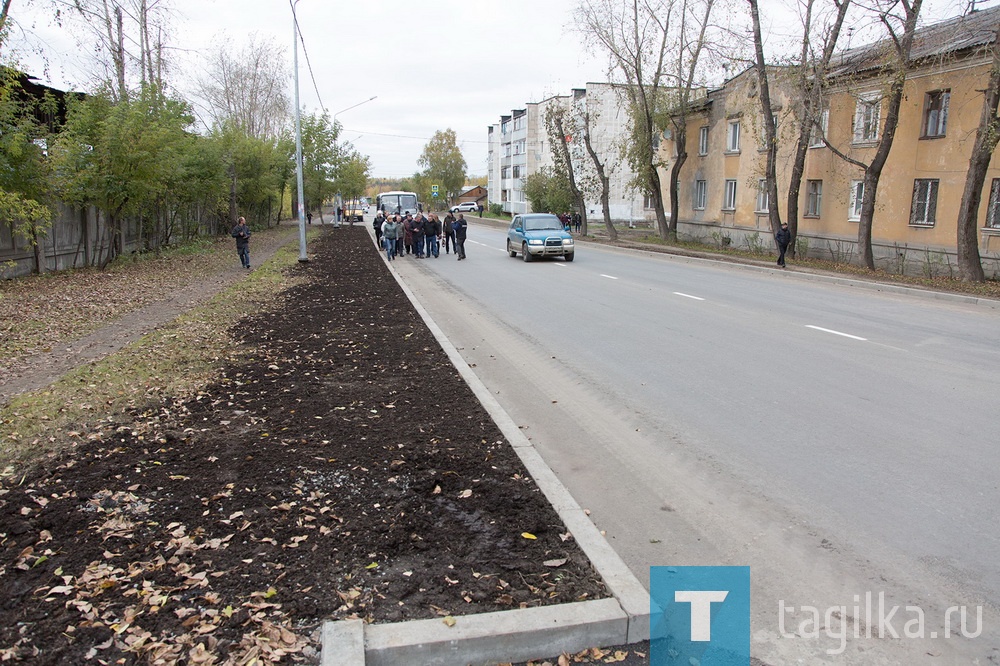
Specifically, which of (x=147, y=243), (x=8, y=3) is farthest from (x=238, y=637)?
(x=147, y=243)

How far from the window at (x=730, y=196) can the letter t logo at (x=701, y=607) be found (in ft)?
110

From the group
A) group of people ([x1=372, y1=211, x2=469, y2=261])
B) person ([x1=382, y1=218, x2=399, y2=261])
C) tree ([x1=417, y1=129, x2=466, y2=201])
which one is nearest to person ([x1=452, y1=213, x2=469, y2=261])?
group of people ([x1=372, y1=211, x2=469, y2=261])

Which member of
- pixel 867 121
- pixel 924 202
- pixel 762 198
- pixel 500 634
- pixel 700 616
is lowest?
pixel 700 616

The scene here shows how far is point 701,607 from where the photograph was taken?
353cm

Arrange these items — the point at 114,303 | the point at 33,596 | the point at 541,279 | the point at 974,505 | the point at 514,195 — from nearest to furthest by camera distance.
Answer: the point at 33,596 < the point at 974,505 < the point at 114,303 < the point at 541,279 < the point at 514,195

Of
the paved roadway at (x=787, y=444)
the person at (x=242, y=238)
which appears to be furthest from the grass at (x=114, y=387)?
the person at (x=242, y=238)

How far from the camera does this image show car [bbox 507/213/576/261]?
25500 mm

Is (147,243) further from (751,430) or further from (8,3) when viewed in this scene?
(751,430)

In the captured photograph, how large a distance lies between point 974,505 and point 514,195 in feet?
279

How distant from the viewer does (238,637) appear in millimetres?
3088

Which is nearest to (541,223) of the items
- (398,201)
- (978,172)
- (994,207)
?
(978,172)

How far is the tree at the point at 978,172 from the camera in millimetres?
17453

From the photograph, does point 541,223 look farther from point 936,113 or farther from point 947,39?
point 947,39

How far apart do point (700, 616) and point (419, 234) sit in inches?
1002
